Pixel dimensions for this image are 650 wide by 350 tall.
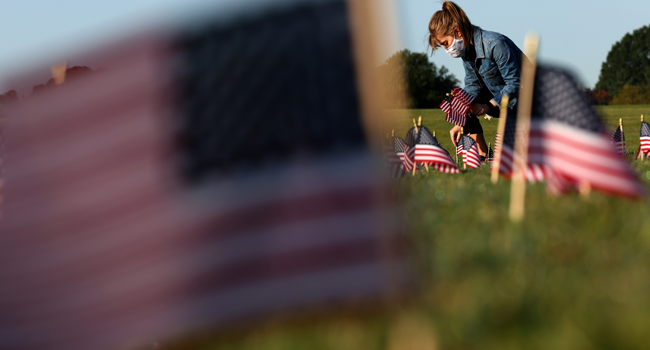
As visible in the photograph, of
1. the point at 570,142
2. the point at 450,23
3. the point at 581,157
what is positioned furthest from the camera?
the point at 450,23

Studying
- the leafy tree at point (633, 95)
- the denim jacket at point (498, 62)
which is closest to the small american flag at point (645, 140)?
the denim jacket at point (498, 62)

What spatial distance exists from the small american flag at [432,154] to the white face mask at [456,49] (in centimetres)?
140

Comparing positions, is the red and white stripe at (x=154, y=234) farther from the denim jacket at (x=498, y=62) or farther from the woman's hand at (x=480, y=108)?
the woman's hand at (x=480, y=108)

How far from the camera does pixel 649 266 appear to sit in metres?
2.92

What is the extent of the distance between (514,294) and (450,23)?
23.3ft

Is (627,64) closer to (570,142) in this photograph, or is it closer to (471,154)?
(471,154)

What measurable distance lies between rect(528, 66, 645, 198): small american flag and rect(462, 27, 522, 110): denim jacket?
4802 mm

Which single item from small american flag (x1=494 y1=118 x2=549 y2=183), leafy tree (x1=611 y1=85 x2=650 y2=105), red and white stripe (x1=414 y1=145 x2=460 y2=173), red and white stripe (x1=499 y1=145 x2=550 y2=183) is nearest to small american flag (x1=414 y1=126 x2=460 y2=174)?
red and white stripe (x1=414 y1=145 x2=460 y2=173)

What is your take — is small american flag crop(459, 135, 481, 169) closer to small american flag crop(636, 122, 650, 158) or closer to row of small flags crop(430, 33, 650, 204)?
small american flag crop(636, 122, 650, 158)

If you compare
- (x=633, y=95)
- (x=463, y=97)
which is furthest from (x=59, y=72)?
(x=633, y=95)

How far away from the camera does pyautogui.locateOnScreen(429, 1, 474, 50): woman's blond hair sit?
8.84 metres

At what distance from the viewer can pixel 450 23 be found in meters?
8.97

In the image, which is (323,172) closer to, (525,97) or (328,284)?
(328,284)

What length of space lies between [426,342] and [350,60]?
1.19m
